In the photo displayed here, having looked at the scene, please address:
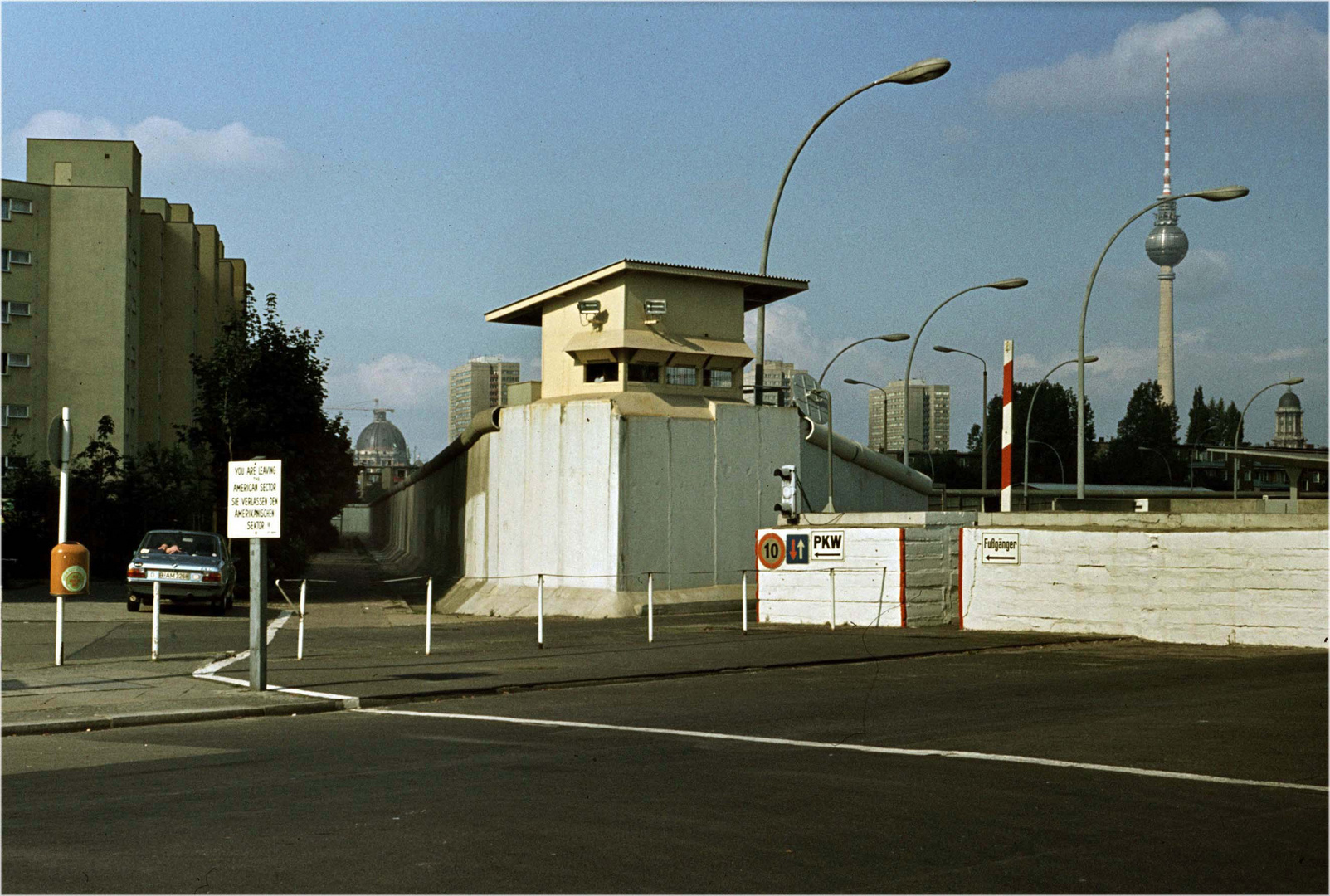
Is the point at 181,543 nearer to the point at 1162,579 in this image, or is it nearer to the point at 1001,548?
the point at 1001,548

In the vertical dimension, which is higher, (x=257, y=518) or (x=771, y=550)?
(x=257, y=518)

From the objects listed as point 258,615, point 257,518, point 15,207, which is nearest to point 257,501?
point 257,518

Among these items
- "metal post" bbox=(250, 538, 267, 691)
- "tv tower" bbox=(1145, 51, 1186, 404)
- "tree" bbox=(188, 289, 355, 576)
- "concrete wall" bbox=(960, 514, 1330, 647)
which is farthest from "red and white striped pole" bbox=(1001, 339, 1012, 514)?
"tv tower" bbox=(1145, 51, 1186, 404)

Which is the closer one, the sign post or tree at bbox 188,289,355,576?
the sign post

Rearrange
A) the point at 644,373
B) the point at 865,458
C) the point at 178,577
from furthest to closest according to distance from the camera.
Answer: the point at 865,458 < the point at 644,373 < the point at 178,577

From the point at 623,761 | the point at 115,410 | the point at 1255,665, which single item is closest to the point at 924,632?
the point at 1255,665

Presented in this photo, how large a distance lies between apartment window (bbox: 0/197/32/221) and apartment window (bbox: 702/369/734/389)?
1568 inches

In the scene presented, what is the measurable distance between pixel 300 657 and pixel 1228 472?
117357 millimetres

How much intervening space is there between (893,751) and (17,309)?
55.6 meters

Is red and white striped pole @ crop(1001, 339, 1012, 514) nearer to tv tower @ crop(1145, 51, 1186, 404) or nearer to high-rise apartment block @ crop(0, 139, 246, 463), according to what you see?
high-rise apartment block @ crop(0, 139, 246, 463)

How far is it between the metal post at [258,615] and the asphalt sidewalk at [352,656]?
0.20m

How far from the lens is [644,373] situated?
92.7ft

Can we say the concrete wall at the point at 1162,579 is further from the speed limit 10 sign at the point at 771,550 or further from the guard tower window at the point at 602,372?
the guard tower window at the point at 602,372

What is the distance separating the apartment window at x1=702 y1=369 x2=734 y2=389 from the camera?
95.9 feet
